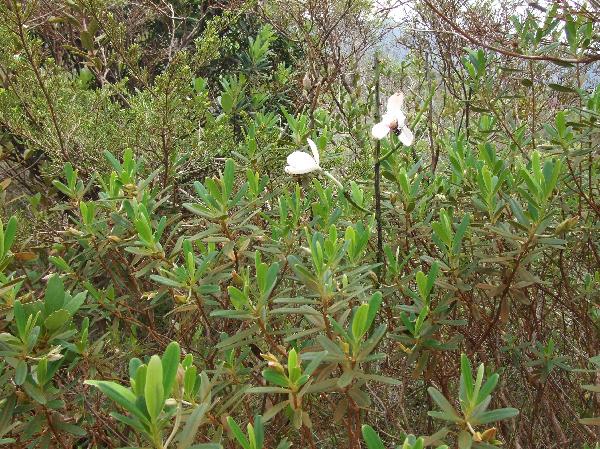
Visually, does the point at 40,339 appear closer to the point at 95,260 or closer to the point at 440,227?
the point at 95,260

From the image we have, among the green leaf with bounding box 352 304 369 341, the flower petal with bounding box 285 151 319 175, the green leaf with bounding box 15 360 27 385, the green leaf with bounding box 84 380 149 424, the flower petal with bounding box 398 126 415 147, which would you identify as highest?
the flower petal with bounding box 398 126 415 147

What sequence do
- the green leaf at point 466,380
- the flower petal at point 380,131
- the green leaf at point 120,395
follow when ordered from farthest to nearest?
1. the flower petal at point 380,131
2. the green leaf at point 466,380
3. the green leaf at point 120,395

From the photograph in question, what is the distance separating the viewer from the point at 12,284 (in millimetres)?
1441

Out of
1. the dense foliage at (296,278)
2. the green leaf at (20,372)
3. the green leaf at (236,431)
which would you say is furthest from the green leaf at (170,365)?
the green leaf at (20,372)

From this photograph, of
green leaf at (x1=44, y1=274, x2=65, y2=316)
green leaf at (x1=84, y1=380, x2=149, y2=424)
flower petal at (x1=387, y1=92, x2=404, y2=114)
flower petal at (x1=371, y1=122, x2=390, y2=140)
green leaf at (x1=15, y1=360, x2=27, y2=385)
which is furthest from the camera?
flower petal at (x1=387, y1=92, x2=404, y2=114)

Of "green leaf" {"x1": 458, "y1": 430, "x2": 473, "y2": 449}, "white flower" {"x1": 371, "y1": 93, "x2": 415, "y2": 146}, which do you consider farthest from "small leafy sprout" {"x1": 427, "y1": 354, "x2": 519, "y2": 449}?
"white flower" {"x1": 371, "y1": 93, "x2": 415, "y2": 146}

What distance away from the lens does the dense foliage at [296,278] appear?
125 centimetres

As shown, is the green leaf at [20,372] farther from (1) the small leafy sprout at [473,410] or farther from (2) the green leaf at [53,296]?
(1) the small leafy sprout at [473,410]

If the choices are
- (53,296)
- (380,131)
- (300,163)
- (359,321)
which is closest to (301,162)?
(300,163)

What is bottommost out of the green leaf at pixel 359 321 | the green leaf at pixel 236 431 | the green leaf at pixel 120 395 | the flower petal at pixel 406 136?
the green leaf at pixel 236 431

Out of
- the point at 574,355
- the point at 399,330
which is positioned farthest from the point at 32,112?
the point at 574,355

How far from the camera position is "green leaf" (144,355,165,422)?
0.85 m

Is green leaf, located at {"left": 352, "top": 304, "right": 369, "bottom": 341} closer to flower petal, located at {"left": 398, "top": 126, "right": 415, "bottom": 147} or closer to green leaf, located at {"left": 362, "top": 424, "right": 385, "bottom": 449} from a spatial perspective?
green leaf, located at {"left": 362, "top": 424, "right": 385, "bottom": 449}

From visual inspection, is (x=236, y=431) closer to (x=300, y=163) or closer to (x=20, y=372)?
(x=20, y=372)
